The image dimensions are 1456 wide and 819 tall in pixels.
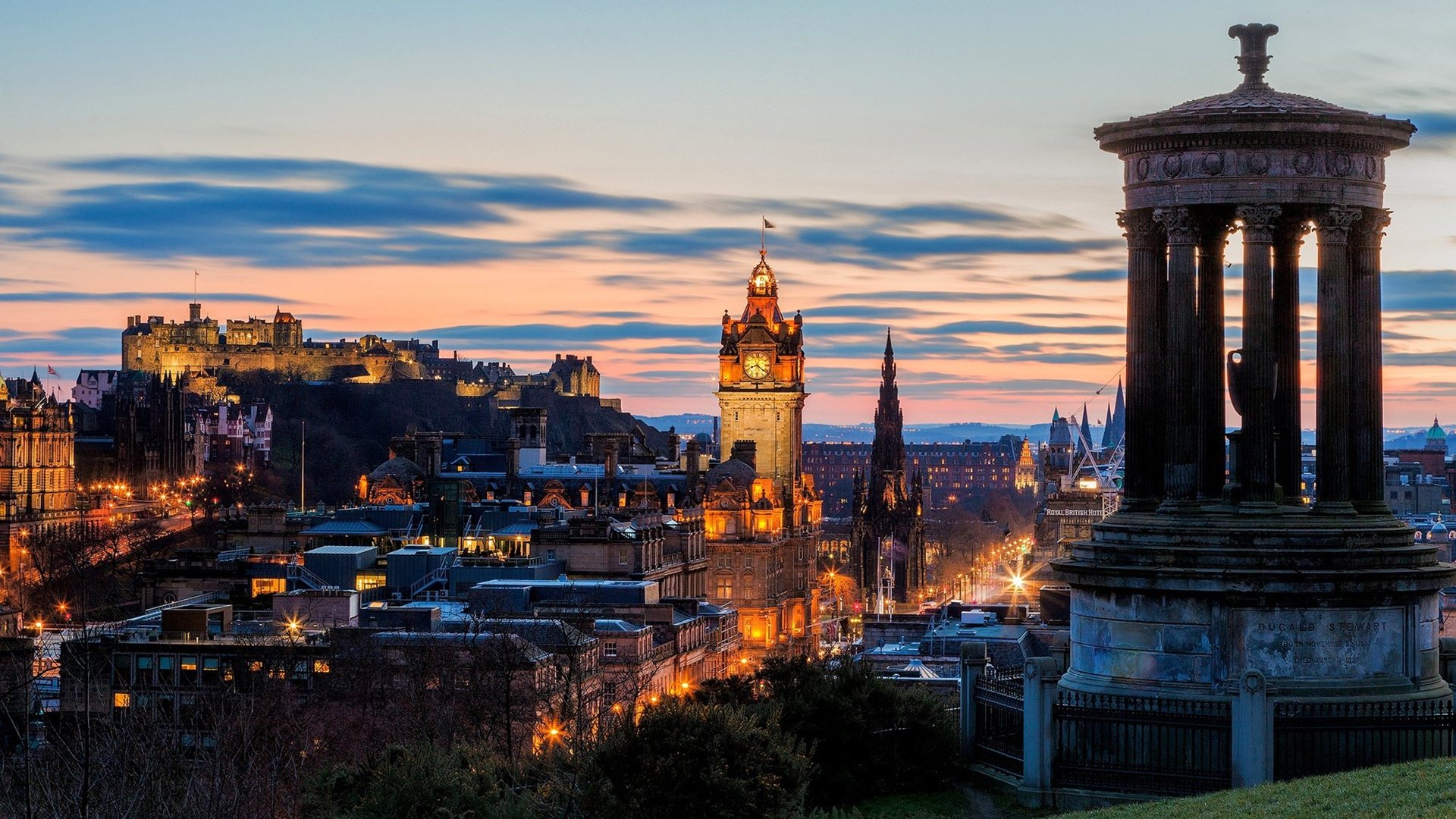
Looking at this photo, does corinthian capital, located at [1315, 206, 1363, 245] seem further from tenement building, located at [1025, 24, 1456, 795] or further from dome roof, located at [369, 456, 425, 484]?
dome roof, located at [369, 456, 425, 484]

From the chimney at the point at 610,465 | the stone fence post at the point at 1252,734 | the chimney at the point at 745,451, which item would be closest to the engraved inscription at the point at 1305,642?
the stone fence post at the point at 1252,734

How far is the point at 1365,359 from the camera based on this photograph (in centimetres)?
4078

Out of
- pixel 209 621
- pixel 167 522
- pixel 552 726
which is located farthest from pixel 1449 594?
pixel 167 522

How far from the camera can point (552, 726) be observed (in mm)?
73500

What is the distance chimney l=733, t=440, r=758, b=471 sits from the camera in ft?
577

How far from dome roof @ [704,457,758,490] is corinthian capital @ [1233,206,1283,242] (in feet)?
404

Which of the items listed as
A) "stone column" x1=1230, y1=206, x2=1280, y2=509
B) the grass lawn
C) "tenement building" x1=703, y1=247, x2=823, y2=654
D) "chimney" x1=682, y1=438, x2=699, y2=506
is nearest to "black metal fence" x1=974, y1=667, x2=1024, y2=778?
the grass lawn

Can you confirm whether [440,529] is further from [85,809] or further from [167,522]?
[85,809]

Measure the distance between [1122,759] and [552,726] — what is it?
37.5 meters

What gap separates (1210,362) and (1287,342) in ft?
4.80

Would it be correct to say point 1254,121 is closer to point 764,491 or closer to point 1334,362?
point 1334,362

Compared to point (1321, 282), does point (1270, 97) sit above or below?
above

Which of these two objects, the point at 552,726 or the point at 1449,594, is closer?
the point at 552,726

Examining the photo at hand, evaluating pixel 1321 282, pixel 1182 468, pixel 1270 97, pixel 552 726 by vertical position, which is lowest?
pixel 552 726
